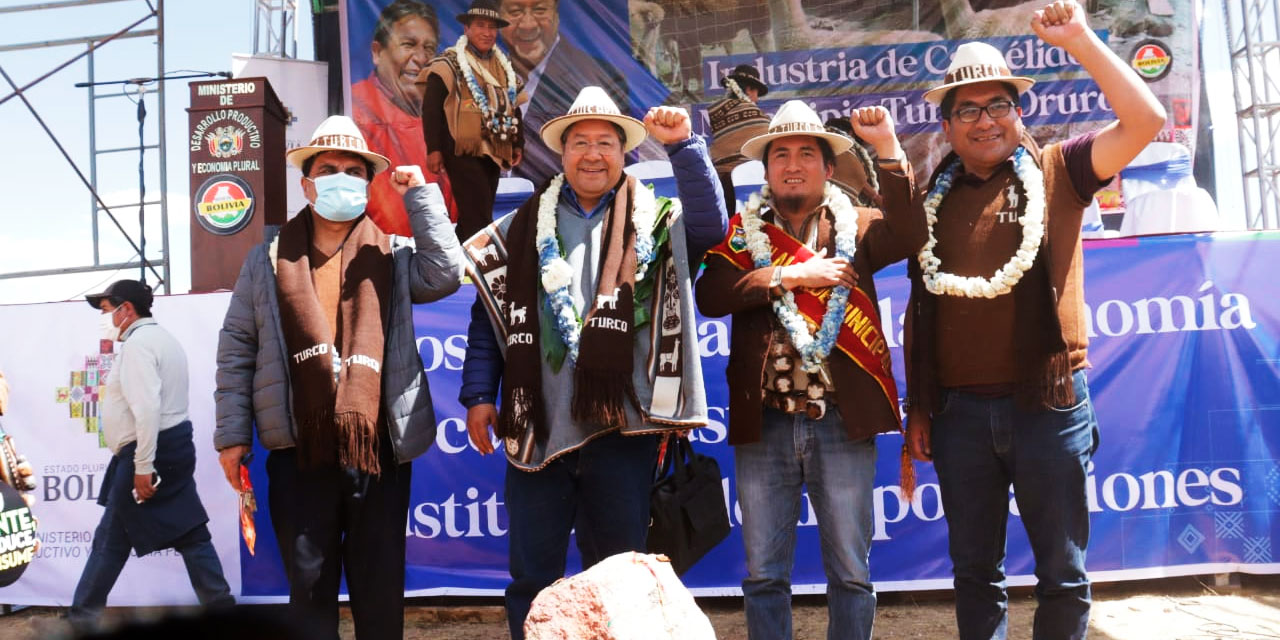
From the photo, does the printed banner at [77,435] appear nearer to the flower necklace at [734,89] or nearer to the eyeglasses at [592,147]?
the eyeglasses at [592,147]

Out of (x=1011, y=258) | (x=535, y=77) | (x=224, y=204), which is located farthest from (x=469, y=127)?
(x=1011, y=258)

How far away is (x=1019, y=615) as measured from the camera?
4.19m

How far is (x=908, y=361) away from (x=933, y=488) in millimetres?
1448

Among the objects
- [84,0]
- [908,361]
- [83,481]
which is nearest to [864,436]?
[908,361]

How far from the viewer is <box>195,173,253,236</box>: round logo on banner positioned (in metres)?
5.76

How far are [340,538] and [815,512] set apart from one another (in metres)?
1.36

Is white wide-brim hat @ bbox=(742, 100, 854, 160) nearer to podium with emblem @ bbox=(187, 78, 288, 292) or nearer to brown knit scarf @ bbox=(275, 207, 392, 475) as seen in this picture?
brown knit scarf @ bbox=(275, 207, 392, 475)

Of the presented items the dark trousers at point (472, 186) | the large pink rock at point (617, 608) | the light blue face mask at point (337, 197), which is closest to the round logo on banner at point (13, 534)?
the light blue face mask at point (337, 197)

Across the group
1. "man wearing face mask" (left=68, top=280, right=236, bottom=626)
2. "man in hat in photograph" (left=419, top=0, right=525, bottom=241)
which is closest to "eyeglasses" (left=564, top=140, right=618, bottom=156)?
"man wearing face mask" (left=68, top=280, right=236, bottom=626)

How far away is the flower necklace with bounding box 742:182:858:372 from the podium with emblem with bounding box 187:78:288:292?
364 centimetres

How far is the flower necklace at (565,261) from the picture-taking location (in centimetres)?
284

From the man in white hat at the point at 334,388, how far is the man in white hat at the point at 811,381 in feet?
3.04

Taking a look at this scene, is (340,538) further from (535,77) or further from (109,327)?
(535,77)

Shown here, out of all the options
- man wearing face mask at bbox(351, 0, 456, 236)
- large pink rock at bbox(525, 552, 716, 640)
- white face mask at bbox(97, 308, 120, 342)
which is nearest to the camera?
large pink rock at bbox(525, 552, 716, 640)
